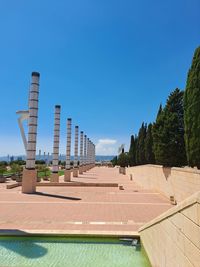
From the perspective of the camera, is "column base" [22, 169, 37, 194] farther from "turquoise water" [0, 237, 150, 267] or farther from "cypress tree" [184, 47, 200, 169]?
"cypress tree" [184, 47, 200, 169]

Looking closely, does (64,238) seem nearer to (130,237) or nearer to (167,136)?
(130,237)

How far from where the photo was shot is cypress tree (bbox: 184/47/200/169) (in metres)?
10.5

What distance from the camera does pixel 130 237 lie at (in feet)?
23.2

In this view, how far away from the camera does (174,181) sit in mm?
12984

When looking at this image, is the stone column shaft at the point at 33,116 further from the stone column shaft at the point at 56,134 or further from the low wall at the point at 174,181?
the low wall at the point at 174,181

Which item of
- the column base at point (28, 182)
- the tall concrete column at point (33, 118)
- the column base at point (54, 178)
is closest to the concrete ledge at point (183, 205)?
the column base at point (28, 182)

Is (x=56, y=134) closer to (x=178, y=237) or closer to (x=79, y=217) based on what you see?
(x=79, y=217)

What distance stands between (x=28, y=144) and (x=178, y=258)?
1624 centimetres

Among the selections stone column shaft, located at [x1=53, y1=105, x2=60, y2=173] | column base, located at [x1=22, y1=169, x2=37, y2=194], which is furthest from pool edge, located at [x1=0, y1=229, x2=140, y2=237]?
stone column shaft, located at [x1=53, y1=105, x2=60, y2=173]

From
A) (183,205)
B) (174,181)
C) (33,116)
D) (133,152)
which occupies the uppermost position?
(33,116)

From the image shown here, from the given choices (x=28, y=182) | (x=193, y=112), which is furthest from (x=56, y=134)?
→ (x=193, y=112)

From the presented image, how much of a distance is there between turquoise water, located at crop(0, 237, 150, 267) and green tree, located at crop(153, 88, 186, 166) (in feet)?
26.9

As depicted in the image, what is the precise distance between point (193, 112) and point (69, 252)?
23.6 feet

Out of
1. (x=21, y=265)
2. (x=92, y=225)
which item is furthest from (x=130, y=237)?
(x=21, y=265)
